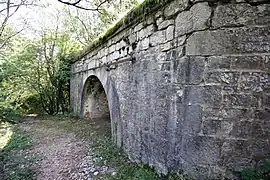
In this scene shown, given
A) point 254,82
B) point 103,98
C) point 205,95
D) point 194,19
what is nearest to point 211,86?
point 205,95

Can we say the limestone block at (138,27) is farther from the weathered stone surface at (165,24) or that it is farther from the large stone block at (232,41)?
the large stone block at (232,41)

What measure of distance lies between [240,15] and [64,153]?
174 inches

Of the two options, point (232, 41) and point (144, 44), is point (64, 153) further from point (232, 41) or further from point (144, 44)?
point (232, 41)

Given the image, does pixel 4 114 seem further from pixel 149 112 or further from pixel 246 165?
pixel 246 165

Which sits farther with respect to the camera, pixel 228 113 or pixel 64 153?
pixel 64 153

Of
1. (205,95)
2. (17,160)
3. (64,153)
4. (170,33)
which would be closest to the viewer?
(205,95)

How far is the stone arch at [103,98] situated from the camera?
209 inches

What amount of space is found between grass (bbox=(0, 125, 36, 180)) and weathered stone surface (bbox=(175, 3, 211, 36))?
11.5ft

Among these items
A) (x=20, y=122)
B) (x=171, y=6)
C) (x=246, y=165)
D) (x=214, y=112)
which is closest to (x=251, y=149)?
(x=246, y=165)

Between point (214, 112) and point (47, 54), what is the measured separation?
9.69m

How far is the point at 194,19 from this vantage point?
2727 mm

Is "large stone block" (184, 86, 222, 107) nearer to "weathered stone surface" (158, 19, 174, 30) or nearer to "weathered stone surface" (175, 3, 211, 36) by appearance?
"weathered stone surface" (175, 3, 211, 36)

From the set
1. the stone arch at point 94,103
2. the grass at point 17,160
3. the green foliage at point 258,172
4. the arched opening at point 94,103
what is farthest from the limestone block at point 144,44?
the stone arch at point 94,103

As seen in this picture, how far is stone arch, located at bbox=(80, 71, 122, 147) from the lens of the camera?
530 centimetres
